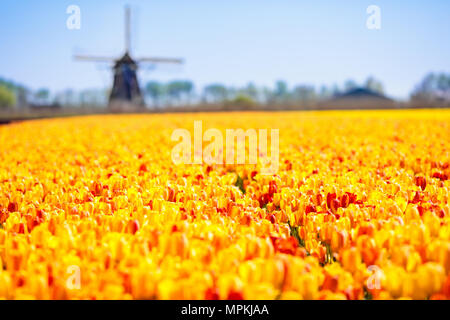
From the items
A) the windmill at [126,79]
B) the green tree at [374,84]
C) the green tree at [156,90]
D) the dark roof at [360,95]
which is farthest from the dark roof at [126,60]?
the green tree at [374,84]

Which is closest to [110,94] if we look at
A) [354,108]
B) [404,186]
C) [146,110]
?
[146,110]

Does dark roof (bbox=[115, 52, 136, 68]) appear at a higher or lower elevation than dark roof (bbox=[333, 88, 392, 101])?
higher

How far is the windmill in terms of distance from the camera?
43.6 m

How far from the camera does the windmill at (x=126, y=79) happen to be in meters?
43.6

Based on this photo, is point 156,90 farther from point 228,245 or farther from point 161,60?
point 228,245

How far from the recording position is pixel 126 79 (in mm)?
44062

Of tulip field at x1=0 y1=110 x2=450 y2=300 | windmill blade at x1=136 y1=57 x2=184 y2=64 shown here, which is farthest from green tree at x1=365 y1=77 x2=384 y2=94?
tulip field at x1=0 y1=110 x2=450 y2=300

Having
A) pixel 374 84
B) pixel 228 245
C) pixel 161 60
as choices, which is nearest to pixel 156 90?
pixel 374 84

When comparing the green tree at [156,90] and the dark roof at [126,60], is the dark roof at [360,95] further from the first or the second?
the green tree at [156,90]

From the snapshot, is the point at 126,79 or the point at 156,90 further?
the point at 156,90

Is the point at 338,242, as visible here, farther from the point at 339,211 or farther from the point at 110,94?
the point at 110,94

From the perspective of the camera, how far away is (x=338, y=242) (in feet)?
9.50

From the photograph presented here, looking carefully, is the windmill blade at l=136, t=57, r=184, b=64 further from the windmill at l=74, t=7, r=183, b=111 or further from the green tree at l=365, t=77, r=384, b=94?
the green tree at l=365, t=77, r=384, b=94
